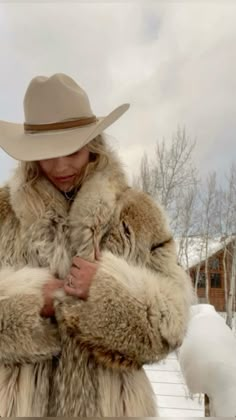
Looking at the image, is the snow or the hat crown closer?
the hat crown

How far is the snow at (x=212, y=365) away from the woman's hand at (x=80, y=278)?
396mm

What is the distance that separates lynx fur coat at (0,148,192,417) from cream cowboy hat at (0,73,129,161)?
0.08m

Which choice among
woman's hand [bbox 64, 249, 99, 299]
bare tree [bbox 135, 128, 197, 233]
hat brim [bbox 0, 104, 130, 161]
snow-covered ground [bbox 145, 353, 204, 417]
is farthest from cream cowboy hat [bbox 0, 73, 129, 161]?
bare tree [bbox 135, 128, 197, 233]

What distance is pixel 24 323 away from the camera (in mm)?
627

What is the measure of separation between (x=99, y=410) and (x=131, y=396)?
5cm

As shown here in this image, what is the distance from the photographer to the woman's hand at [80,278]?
640 millimetres

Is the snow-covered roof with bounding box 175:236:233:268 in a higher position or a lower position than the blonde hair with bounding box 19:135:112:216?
higher

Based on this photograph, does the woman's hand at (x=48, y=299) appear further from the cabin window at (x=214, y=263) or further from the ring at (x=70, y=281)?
the cabin window at (x=214, y=263)

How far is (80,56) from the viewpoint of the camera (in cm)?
311

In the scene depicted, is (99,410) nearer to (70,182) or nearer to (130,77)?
(70,182)

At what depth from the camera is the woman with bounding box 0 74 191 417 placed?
628 mm

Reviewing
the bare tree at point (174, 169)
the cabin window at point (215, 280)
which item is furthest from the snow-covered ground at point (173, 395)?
the cabin window at point (215, 280)

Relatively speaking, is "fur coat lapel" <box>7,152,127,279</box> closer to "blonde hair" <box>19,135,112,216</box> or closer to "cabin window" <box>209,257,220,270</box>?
"blonde hair" <box>19,135,112,216</box>

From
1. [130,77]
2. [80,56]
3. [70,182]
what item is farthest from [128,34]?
[70,182]
